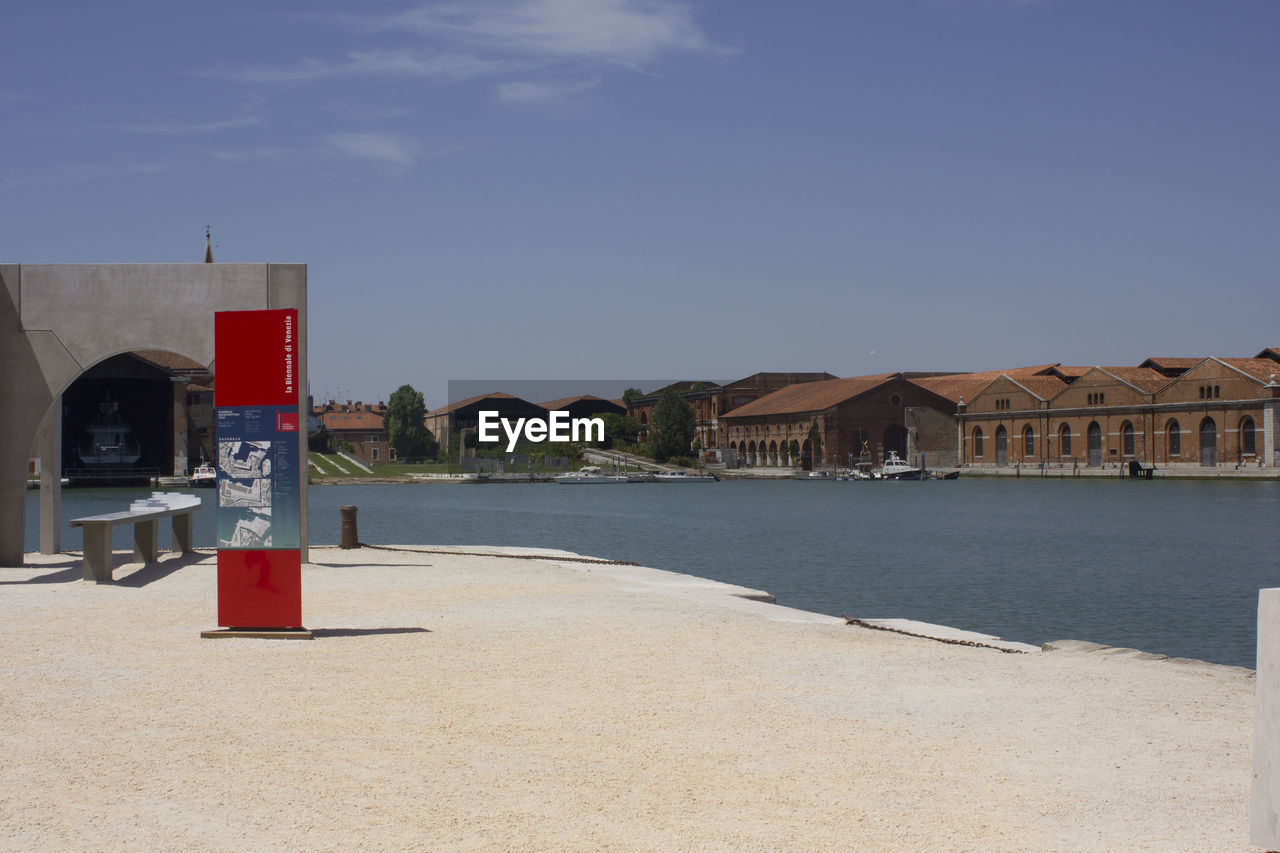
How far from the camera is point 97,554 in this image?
16484mm

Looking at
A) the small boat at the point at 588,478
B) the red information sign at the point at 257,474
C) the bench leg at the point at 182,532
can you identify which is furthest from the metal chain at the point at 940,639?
the small boat at the point at 588,478

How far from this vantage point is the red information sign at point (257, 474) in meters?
12.0

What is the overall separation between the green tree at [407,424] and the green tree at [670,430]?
3498 centimetres

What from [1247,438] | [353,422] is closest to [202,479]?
[353,422]

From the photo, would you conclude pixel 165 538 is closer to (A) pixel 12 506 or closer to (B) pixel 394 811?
(A) pixel 12 506

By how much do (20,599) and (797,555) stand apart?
26.1 m

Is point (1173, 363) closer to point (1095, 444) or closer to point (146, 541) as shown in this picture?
point (1095, 444)

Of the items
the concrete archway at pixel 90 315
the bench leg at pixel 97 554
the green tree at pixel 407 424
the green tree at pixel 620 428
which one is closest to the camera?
the bench leg at pixel 97 554

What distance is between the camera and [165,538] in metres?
46.2

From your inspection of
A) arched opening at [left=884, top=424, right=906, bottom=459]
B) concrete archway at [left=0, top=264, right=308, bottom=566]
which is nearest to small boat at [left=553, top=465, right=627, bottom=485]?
arched opening at [left=884, top=424, right=906, bottom=459]

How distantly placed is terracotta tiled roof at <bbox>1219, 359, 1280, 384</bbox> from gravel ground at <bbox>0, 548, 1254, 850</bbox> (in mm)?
93257

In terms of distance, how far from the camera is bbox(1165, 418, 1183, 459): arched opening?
101 meters

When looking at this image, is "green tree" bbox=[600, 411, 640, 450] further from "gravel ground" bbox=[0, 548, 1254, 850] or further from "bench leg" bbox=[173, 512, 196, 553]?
"gravel ground" bbox=[0, 548, 1254, 850]

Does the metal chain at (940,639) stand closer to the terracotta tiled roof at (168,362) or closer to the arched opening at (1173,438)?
the arched opening at (1173,438)
